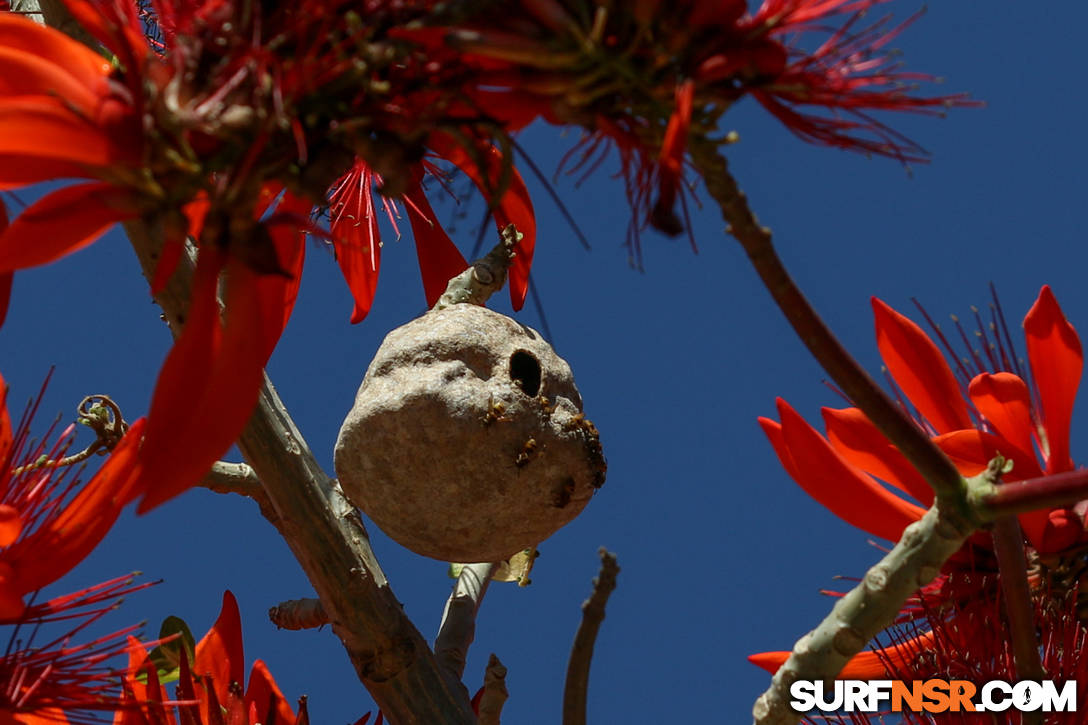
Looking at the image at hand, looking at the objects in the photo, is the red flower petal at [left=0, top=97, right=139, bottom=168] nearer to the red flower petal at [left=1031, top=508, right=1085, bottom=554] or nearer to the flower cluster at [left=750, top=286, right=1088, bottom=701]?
the flower cluster at [left=750, top=286, right=1088, bottom=701]

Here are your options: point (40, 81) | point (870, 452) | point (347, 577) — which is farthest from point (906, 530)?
point (40, 81)

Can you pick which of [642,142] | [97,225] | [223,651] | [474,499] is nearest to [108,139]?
[97,225]

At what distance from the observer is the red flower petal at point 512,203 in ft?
4.25

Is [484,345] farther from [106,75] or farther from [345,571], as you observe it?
[106,75]

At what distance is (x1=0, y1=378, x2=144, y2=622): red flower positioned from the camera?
1351 mm

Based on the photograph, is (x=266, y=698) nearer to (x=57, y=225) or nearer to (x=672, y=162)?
(x=57, y=225)

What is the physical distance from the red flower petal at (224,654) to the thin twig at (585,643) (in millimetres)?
841

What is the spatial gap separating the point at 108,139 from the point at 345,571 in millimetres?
798

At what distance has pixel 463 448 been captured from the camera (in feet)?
5.54

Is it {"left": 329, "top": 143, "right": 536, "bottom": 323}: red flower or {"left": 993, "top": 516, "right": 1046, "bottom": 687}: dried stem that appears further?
{"left": 329, "top": 143, "right": 536, "bottom": 323}: red flower

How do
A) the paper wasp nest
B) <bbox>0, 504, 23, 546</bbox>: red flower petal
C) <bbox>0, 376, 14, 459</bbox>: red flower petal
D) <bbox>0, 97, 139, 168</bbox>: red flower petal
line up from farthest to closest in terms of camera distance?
the paper wasp nest
<bbox>0, 376, 14, 459</bbox>: red flower petal
<bbox>0, 504, 23, 546</bbox>: red flower petal
<bbox>0, 97, 139, 168</bbox>: red flower petal

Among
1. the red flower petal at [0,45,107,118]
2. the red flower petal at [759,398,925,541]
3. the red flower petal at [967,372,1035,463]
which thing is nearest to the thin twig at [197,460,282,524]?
the red flower petal at [759,398,925,541]

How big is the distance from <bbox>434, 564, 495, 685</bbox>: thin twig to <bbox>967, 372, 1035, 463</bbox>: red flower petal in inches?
31.2

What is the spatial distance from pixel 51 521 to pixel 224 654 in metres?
0.55
